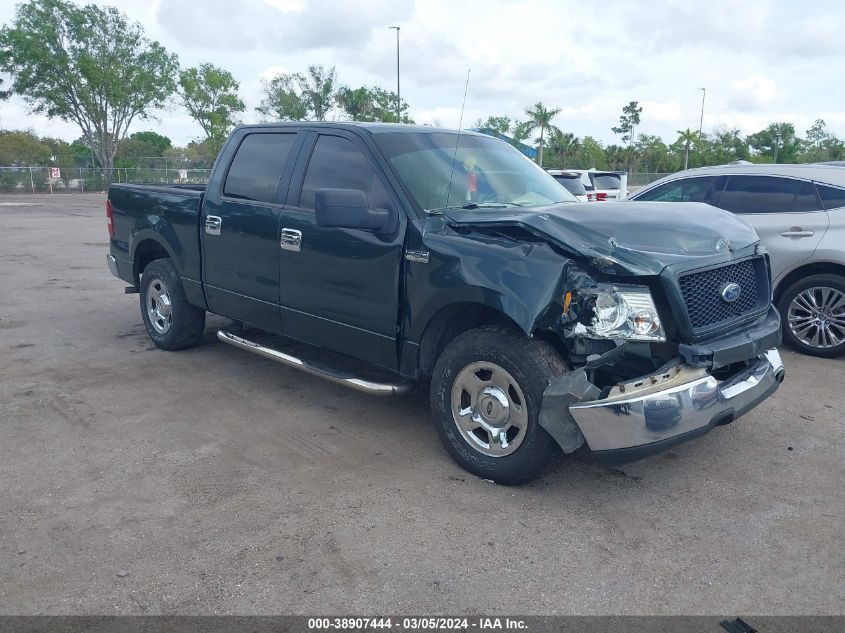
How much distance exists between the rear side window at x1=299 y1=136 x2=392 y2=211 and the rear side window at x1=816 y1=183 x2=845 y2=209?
14.9 feet

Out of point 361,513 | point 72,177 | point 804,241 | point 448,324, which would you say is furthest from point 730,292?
point 72,177

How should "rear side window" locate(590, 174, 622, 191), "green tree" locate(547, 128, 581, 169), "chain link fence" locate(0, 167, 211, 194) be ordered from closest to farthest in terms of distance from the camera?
"rear side window" locate(590, 174, 622, 191)
"chain link fence" locate(0, 167, 211, 194)
"green tree" locate(547, 128, 581, 169)

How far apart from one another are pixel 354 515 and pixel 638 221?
217 centimetres

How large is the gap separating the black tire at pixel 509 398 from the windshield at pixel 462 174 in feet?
3.14

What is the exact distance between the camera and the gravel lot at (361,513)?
3.02 metres

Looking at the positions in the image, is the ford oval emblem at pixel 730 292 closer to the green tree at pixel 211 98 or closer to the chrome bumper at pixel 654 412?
the chrome bumper at pixel 654 412

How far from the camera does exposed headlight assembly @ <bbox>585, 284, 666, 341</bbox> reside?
355 centimetres

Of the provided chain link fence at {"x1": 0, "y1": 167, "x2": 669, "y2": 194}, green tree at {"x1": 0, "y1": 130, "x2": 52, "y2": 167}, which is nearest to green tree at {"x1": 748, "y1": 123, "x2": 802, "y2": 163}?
chain link fence at {"x1": 0, "y1": 167, "x2": 669, "y2": 194}

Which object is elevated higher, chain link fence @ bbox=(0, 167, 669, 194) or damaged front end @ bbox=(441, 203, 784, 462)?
chain link fence @ bbox=(0, 167, 669, 194)

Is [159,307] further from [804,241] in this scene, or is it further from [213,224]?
[804,241]

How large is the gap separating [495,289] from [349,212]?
103 centimetres

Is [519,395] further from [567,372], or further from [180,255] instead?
[180,255]

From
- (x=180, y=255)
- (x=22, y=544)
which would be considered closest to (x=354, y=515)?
(x=22, y=544)

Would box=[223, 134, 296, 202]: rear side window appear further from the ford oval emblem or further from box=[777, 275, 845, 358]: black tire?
box=[777, 275, 845, 358]: black tire
